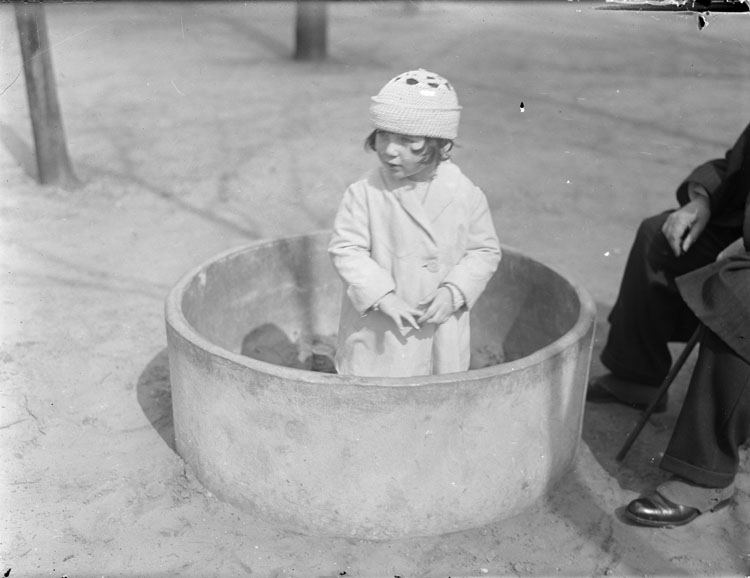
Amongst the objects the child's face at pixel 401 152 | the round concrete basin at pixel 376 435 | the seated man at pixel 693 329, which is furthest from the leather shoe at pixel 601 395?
the child's face at pixel 401 152

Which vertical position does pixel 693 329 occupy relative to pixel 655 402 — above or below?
above

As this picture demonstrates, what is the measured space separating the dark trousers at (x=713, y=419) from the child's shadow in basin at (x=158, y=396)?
189 centimetres

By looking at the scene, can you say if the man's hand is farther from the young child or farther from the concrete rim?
the young child

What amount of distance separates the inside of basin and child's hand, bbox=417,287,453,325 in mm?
789

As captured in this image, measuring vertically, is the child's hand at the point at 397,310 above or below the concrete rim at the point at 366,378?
above

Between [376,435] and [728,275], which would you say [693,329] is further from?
[376,435]

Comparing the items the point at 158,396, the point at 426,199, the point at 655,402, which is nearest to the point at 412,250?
the point at 426,199

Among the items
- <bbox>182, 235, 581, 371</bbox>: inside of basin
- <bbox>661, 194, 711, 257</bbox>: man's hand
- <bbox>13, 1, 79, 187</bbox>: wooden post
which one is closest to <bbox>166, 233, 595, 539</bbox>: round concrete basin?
<bbox>182, 235, 581, 371</bbox>: inside of basin

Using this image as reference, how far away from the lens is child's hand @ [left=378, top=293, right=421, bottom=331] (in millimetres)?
3002

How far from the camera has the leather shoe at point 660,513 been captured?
3.19 metres

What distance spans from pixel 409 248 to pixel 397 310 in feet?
0.81

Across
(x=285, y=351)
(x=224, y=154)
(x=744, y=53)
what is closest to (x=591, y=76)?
(x=744, y=53)

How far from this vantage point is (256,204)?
253 inches

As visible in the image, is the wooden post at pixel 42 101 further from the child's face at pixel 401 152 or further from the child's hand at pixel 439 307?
the child's hand at pixel 439 307
